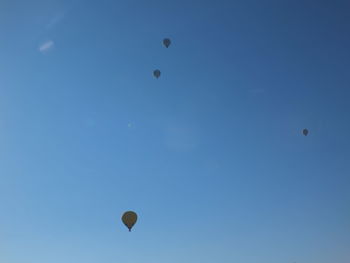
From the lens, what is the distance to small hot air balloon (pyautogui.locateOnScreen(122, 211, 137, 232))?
4144 cm

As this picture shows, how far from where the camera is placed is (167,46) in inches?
1900

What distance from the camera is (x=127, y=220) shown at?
136 ft

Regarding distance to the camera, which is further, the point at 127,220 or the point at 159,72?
the point at 159,72

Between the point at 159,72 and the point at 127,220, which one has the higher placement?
the point at 159,72

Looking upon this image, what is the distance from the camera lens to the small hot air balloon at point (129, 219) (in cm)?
4144

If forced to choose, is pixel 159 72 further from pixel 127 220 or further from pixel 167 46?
pixel 127 220

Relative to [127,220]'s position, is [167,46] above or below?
above

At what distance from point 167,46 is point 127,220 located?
21.7 m

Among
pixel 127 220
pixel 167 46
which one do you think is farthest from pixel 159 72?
pixel 127 220

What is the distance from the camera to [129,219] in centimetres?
4172

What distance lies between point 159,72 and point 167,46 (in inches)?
156

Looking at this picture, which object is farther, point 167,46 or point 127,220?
point 167,46

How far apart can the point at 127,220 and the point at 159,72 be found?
19860 millimetres

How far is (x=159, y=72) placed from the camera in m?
50.8
